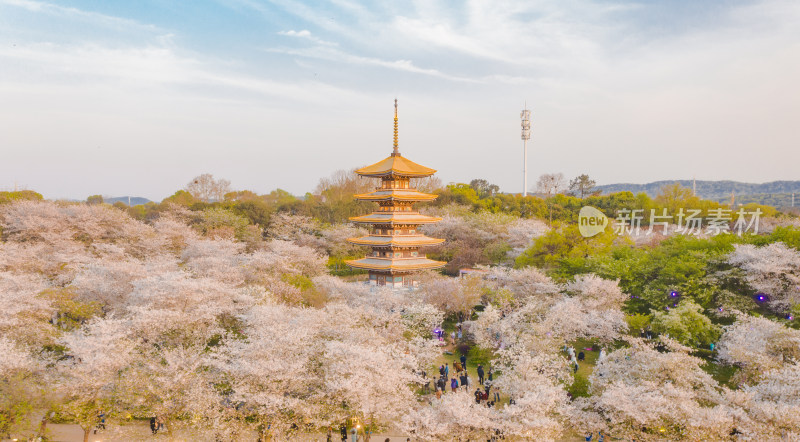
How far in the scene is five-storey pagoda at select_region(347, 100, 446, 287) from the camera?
30922 mm

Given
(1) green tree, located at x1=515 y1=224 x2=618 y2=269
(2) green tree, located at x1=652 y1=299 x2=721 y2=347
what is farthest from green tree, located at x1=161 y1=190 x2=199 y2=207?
(2) green tree, located at x1=652 y1=299 x2=721 y2=347

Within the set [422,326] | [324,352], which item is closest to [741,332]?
[422,326]

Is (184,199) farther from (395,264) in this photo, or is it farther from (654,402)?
(654,402)

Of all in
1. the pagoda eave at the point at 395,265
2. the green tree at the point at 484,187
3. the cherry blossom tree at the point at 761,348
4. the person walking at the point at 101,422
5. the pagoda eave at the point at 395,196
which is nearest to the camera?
the person walking at the point at 101,422

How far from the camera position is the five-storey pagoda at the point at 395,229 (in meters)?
30.9

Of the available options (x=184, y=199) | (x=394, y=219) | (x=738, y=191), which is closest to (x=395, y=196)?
(x=394, y=219)

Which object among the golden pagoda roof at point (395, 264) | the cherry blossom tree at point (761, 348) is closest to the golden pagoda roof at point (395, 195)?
the golden pagoda roof at point (395, 264)

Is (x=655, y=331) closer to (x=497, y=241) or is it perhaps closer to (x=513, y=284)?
(x=513, y=284)

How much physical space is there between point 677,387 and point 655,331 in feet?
27.1

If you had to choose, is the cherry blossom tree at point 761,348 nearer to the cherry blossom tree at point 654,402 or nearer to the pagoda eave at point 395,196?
the cherry blossom tree at point 654,402

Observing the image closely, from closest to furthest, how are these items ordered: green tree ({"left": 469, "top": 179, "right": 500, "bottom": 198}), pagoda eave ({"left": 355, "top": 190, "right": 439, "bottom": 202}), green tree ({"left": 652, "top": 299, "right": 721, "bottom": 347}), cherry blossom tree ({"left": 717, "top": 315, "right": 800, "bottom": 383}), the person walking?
the person walking, cherry blossom tree ({"left": 717, "top": 315, "right": 800, "bottom": 383}), green tree ({"left": 652, "top": 299, "right": 721, "bottom": 347}), pagoda eave ({"left": 355, "top": 190, "right": 439, "bottom": 202}), green tree ({"left": 469, "top": 179, "right": 500, "bottom": 198})

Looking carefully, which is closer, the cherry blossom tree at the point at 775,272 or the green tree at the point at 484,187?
the cherry blossom tree at the point at 775,272

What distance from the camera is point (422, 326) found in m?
22.2

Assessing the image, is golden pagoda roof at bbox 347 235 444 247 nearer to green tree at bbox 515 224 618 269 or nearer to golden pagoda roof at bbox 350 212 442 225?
golden pagoda roof at bbox 350 212 442 225
